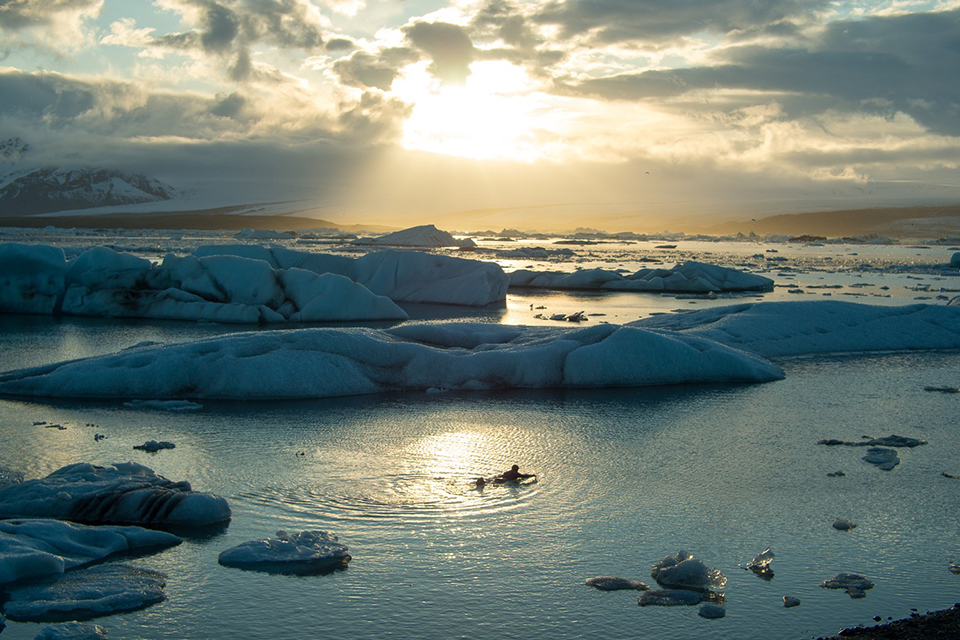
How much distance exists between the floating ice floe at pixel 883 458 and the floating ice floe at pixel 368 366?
317 centimetres

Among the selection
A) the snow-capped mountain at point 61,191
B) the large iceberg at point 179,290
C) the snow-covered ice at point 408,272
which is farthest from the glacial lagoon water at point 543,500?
the snow-capped mountain at point 61,191

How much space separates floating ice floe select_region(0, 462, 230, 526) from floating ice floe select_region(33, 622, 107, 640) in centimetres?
130

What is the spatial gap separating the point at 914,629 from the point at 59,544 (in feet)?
13.7

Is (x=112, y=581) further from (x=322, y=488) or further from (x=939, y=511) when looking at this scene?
(x=939, y=511)

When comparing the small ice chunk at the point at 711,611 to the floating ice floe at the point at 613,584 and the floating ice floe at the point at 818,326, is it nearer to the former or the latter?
the floating ice floe at the point at 613,584

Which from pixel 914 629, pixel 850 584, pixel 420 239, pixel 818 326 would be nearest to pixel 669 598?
pixel 850 584

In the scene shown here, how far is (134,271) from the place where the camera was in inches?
638

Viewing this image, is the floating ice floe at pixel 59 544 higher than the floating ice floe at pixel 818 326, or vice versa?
the floating ice floe at pixel 818 326

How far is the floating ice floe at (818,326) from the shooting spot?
1154cm

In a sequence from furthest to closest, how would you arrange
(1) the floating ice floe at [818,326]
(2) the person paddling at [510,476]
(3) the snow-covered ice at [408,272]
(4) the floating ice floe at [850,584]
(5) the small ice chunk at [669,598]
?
1. (3) the snow-covered ice at [408,272]
2. (1) the floating ice floe at [818,326]
3. (2) the person paddling at [510,476]
4. (4) the floating ice floe at [850,584]
5. (5) the small ice chunk at [669,598]

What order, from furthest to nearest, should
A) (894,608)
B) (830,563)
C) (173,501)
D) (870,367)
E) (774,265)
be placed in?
(774,265), (870,367), (173,501), (830,563), (894,608)

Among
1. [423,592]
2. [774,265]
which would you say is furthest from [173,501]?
[774,265]

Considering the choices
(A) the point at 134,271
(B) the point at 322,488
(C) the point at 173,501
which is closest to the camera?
(C) the point at 173,501

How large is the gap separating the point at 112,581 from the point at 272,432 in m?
3.07
